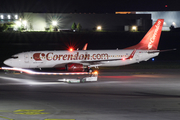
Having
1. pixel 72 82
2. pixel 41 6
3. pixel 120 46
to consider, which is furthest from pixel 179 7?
pixel 72 82

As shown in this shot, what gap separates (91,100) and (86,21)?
77.0 m

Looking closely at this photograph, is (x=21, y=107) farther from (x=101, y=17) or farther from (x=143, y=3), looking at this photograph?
(x=143, y=3)

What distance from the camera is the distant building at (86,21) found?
306ft

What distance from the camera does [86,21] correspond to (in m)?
96.9

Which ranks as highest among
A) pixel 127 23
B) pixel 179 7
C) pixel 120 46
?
pixel 179 7

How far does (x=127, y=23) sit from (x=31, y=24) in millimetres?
31796

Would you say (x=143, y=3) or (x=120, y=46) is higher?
(x=143, y=3)

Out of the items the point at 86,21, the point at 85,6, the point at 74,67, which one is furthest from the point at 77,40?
the point at 74,67

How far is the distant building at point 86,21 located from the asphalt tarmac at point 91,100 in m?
64.4

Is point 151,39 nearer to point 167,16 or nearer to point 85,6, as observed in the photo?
point 85,6

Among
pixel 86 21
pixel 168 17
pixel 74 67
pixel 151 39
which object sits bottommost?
pixel 74 67

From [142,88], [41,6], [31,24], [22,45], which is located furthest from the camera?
[41,6]

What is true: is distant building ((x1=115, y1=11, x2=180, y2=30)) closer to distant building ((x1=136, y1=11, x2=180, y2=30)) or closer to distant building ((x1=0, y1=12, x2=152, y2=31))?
distant building ((x1=136, y1=11, x2=180, y2=30))

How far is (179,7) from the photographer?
347 ft
